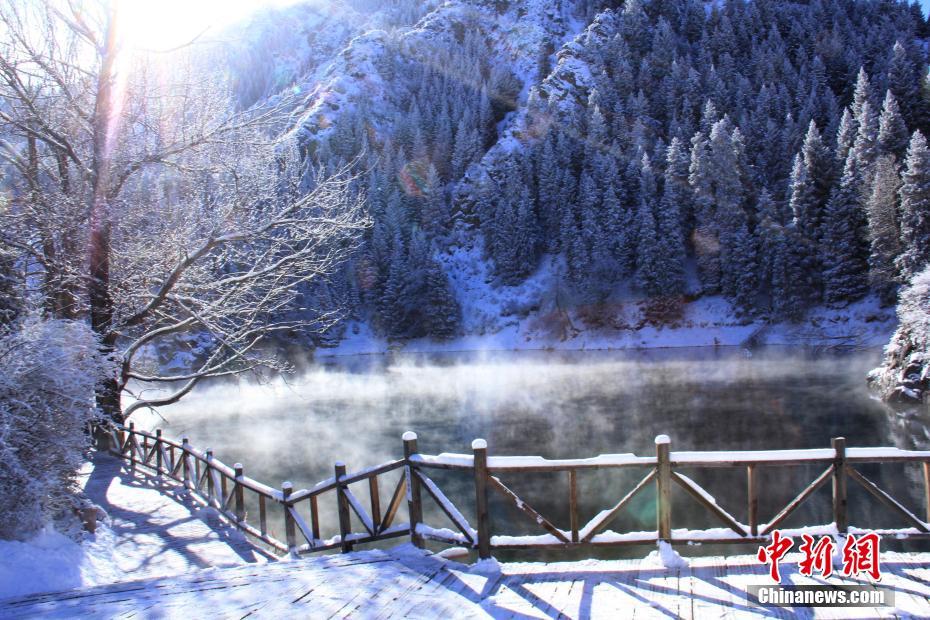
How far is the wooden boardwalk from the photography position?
17.2ft

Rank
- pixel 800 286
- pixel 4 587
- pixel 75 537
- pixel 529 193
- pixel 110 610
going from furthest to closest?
pixel 529 193 < pixel 800 286 < pixel 75 537 < pixel 4 587 < pixel 110 610

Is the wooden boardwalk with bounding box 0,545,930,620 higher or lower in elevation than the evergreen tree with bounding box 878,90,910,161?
lower

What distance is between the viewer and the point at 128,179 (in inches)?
500

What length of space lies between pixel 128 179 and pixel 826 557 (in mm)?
13836

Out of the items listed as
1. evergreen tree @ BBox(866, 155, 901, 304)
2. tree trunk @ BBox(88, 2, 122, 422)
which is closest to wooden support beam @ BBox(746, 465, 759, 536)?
tree trunk @ BBox(88, 2, 122, 422)

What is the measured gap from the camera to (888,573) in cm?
589

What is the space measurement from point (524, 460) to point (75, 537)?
6.53 metres

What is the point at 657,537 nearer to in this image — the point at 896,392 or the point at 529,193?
the point at 896,392

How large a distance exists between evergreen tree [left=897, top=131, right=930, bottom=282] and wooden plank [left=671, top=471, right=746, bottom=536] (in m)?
44.4

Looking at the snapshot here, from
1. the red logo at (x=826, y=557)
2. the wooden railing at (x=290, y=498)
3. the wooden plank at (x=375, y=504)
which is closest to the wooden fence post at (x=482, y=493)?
the wooden railing at (x=290, y=498)

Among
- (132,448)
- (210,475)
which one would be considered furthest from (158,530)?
(132,448)

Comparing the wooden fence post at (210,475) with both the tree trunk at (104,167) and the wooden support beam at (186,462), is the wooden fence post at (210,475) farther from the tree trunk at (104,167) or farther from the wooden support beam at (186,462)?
the tree trunk at (104,167)

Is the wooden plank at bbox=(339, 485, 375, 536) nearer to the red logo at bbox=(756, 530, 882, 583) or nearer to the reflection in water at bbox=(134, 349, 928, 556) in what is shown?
the red logo at bbox=(756, 530, 882, 583)

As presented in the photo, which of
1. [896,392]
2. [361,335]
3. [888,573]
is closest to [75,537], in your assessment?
[888,573]
